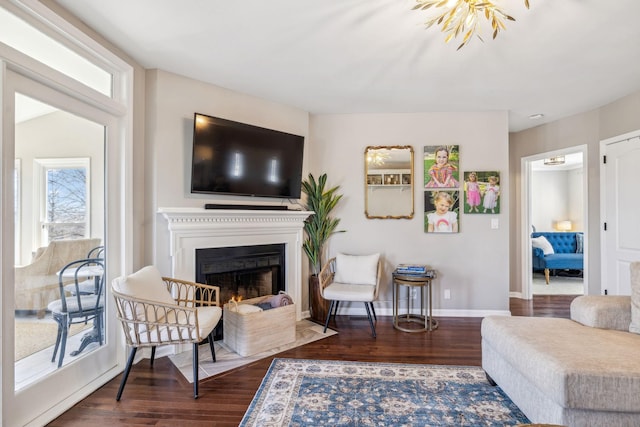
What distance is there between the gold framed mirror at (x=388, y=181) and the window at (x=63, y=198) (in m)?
2.79

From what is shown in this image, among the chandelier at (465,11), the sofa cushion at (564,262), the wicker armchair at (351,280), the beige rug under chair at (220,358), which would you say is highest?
the chandelier at (465,11)

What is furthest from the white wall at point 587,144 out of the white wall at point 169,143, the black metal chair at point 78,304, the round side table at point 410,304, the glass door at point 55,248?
the black metal chair at point 78,304

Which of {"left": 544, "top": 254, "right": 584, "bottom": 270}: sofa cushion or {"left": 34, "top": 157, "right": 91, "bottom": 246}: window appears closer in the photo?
{"left": 34, "top": 157, "right": 91, "bottom": 246}: window

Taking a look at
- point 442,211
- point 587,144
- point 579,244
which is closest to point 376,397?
point 442,211

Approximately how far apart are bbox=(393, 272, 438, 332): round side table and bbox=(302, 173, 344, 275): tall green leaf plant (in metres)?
0.92

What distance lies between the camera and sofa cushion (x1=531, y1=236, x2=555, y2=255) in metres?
6.18

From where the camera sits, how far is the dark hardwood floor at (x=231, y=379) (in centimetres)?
191

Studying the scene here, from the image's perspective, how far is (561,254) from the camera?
629cm

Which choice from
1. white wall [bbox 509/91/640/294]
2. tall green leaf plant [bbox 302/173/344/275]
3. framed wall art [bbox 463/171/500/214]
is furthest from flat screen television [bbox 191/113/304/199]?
white wall [bbox 509/91/640/294]

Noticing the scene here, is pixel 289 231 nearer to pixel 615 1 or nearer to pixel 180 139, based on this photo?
pixel 180 139

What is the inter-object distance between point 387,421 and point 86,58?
305 cm

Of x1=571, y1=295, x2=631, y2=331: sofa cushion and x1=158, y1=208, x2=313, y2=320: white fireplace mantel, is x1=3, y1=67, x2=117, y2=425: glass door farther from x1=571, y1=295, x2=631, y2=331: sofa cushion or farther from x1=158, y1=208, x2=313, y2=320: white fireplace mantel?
x1=571, y1=295, x2=631, y2=331: sofa cushion

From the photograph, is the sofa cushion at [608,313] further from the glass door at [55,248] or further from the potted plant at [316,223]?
the glass door at [55,248]

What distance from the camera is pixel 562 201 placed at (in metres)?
7.71
